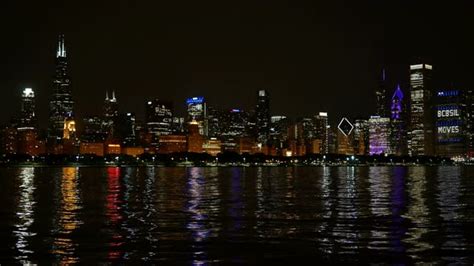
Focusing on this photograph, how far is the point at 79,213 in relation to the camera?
4781cm

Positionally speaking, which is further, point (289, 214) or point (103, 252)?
point (289, 214)

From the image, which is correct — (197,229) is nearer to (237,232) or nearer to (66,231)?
(237,232)

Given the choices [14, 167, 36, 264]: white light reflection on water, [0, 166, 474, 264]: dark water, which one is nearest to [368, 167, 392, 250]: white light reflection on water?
[0, 166, 474, 264]: dark water

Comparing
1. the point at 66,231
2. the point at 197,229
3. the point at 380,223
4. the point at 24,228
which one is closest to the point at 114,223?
the point at 66,231

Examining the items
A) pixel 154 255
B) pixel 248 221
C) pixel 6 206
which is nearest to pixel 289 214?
pixel 248 221

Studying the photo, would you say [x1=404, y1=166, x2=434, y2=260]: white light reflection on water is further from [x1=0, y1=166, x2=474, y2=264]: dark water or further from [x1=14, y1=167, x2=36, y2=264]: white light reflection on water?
[x1=14, y1=167, x2=36, y2=264]: white light reflection on water

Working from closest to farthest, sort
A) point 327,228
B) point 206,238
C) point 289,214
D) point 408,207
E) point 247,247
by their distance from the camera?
point 247,247, point 206,238, point 327,228, point 289,214, point 408,207

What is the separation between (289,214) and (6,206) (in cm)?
2333

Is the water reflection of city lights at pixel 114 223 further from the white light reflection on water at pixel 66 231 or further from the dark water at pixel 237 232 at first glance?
the white light reflection on water at pixel 66 231

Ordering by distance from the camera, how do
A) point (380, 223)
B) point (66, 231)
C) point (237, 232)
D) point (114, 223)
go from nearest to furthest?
1. point (237, 232)
2. point (66, 231)
3. point (380, 223)
4. point (114, 223)

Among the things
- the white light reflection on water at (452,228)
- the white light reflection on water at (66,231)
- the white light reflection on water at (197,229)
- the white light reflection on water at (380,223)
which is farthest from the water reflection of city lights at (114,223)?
the white light reflection on water at (452,228)

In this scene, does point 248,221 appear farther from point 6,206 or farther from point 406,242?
point 6,206

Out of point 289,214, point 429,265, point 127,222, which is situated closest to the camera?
point 429,265

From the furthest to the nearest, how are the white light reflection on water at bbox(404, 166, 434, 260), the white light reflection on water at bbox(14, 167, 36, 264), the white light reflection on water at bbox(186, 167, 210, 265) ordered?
the white light reflection on water at bbox(404, 166, 434, 260)
the white light reflection on water at bbox(14, 167, 36, 264)
the white light reflection on water at bbox(186, 167, 210, 265)
